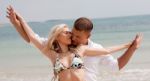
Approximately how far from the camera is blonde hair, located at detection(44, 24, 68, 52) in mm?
3484

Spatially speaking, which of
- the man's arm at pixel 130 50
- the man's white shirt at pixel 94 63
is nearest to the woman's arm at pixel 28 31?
the man's white shirt at pixel 94 63

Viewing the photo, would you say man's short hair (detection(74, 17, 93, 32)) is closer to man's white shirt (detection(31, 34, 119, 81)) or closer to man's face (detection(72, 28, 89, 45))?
man's face (detection(72, 28, 89, 45))

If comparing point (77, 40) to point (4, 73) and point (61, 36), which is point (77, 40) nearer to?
point (61, 36)

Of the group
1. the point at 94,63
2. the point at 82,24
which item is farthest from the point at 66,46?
the point at 94,63

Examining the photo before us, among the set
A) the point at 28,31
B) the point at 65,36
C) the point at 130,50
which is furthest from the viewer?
the point at 130,50

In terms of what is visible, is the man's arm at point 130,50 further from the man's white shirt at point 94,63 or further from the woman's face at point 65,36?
the woman's face at point 65,36

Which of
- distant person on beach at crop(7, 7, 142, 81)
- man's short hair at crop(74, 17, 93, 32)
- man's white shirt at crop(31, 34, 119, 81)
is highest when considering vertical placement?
man's short hair at crop(74, 17, 93, 32)

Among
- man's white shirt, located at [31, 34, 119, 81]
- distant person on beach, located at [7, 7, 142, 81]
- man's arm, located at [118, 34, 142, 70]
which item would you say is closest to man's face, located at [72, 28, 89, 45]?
distant person on beach, located at [7, 7, 142, 81]

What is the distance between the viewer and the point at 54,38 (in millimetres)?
3506

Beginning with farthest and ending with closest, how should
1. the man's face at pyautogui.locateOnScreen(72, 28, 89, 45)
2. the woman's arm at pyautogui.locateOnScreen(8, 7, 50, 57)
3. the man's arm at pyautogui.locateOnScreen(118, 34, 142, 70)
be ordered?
the man's arm at pyautogui.locateOnScreen(118, 34, 142, 70) < the woman's arm at pyautogui.locateOnScreen(8, 7, 50, 57) < the man's face at pyautogui.locateOnScreen(72, 28, 89, 45)

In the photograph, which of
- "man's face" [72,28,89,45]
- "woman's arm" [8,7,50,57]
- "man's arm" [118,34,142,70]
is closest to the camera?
"man's face" [72,28,89,45]

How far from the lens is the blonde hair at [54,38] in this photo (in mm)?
3484

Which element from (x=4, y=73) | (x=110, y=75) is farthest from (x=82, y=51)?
(x=4, y=73)

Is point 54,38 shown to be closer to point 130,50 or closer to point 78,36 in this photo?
point 78,36
